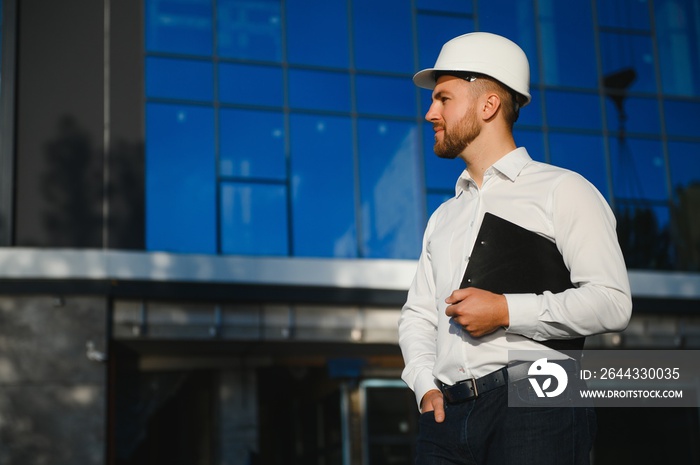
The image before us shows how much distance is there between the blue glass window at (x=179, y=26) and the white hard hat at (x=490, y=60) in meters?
12.1

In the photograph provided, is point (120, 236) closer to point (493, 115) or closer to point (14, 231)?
point (14, 231)

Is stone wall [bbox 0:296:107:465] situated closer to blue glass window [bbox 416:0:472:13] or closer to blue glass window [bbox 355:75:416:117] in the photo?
blue glass window [bbox 355:75:416:117]

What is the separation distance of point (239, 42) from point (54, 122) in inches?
114

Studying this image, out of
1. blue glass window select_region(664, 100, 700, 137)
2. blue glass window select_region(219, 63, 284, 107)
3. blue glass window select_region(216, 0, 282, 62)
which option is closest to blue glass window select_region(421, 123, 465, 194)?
blue glass window select_region(219, 63, 284, 107)

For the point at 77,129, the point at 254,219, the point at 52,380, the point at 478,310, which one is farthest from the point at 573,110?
the point at 478,310

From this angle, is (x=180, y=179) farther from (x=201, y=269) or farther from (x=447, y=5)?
(x=447, y=5)

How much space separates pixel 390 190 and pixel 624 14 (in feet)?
17.3

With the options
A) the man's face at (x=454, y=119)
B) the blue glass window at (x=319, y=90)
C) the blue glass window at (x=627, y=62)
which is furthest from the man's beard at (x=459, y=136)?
the blue glass window at (x=627, y=62)

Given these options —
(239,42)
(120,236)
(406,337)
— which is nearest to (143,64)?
(239,42)

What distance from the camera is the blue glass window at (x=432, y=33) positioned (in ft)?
54.2

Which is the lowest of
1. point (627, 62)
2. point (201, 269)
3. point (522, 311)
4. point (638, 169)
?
point (522, 311)

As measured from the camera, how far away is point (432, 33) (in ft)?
54.5

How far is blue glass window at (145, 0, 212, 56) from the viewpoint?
15.3 metres

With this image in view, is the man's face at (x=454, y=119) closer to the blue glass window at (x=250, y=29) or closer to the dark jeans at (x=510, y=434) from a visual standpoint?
the dark jeans at (x=510, y=434)
